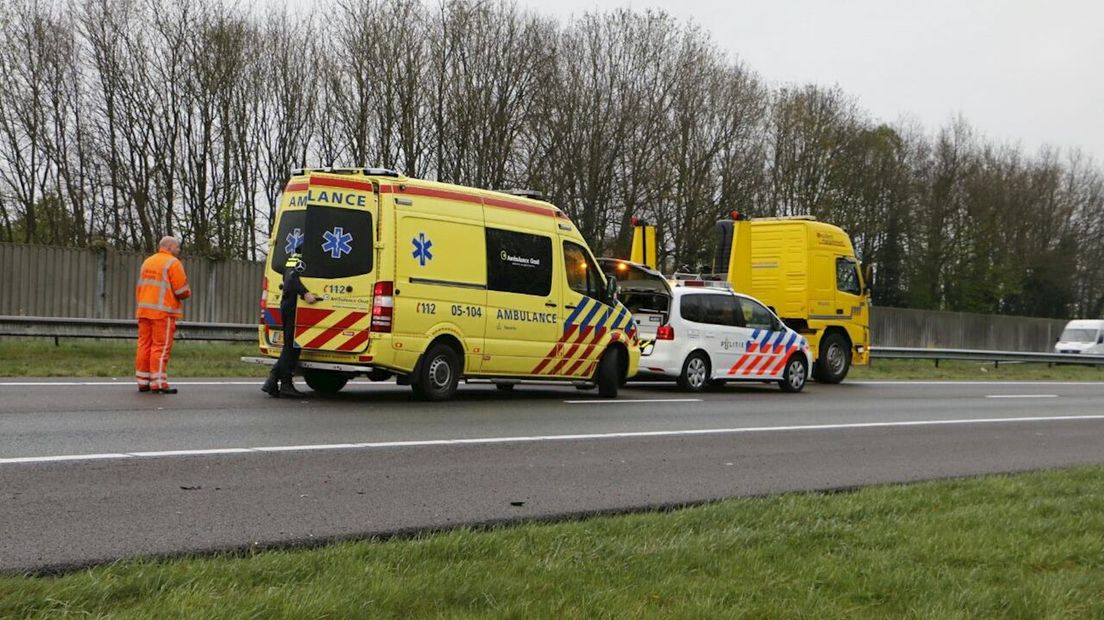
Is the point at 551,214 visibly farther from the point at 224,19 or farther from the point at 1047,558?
the point at 224,19

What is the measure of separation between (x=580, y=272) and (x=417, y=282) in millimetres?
2863

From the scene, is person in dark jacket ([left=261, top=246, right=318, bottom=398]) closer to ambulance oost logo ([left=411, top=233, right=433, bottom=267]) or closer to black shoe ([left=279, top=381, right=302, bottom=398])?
black shoe ([left=279, top=381, right=302, bottom=398])

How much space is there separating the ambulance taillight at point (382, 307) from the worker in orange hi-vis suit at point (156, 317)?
203 cm

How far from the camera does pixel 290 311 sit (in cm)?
1229

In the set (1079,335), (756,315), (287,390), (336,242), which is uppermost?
(336,242)

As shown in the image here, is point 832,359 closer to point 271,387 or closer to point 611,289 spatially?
point 611,289

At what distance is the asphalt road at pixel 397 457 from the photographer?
6055mm

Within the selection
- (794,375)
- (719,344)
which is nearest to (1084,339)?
(794,375)

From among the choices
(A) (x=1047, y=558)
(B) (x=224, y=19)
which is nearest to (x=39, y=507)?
(A) (x=1047, y=558)

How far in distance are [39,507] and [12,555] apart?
1.12m

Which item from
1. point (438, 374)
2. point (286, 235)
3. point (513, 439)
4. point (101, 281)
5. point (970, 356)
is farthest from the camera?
point (970, 356)

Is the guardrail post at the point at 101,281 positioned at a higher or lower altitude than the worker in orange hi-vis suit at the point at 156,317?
higher

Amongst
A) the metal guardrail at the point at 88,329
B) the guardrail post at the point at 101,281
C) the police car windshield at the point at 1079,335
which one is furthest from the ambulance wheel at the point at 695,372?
the police car windshield at the point at 1079,335

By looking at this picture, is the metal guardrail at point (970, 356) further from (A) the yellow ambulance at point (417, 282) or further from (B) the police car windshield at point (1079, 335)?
(A) the yellow ambulance at point (417, 282)
